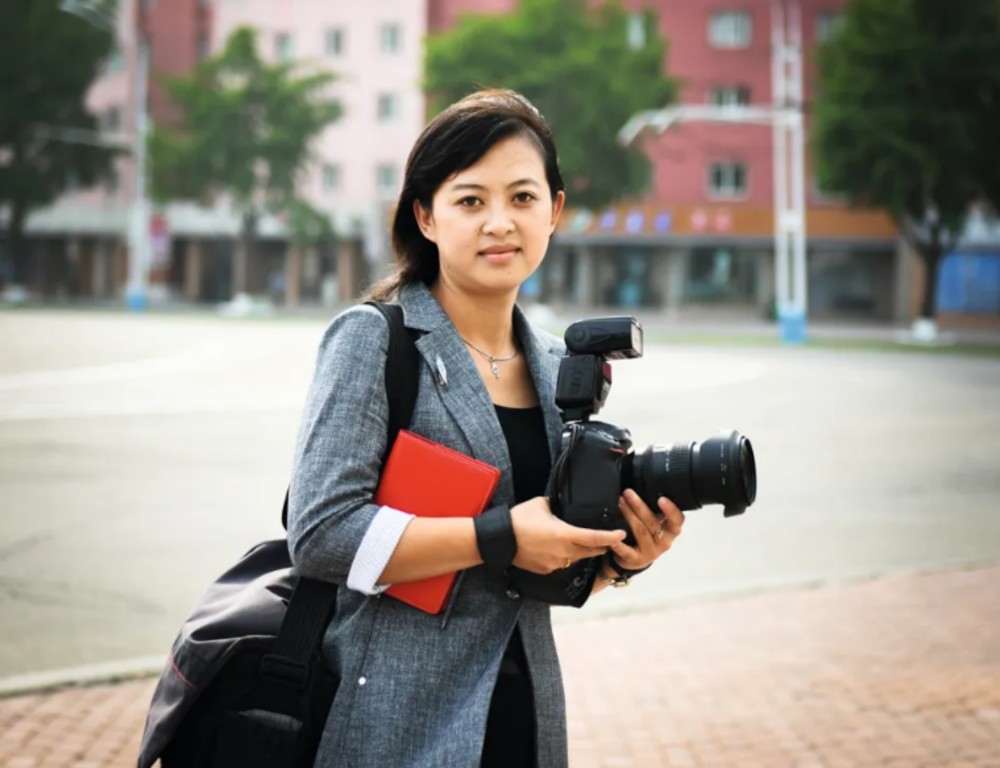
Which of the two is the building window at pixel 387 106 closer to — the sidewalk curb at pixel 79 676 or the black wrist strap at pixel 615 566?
the sidewalk curb at pixel 79 676

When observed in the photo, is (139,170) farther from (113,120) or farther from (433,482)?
(433,482)

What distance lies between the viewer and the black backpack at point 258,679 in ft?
6.58

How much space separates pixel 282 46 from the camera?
56.3 meters

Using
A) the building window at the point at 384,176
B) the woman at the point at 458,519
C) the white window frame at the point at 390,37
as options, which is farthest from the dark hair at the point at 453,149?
the white window frame at the point at 390,37

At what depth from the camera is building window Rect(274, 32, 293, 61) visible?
55.9 metres

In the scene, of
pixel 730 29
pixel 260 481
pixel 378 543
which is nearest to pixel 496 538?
pixel 378 543

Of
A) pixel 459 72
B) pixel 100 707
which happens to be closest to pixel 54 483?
pixel 100 707

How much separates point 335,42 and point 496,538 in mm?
55823

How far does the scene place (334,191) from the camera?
181ft

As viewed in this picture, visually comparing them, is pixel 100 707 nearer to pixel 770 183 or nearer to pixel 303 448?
pixel 303 448

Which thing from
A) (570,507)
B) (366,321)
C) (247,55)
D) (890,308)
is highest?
(247,55)

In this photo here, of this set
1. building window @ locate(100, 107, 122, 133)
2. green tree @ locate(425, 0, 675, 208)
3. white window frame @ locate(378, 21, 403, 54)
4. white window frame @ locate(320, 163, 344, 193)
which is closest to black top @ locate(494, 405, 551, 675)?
green tree @ locate(425, 0, 675, 208)

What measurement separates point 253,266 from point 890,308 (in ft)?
90.0

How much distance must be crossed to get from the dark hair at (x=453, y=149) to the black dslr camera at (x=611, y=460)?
13.0 inches
